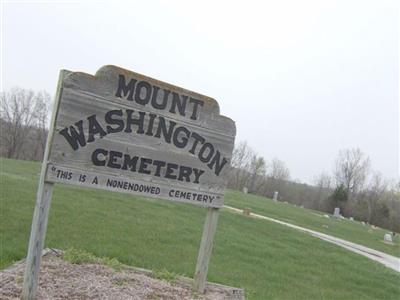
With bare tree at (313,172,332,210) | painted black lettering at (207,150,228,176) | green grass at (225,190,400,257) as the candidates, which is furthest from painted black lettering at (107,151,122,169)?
bare tree at (313,172,332,210)

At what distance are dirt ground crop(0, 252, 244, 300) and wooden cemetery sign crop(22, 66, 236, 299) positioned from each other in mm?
232

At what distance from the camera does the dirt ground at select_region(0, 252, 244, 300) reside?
409cm

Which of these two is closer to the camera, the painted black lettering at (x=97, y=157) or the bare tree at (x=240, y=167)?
the painted black lettering at (x=97, y=157)

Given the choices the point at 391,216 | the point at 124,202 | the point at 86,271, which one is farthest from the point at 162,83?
the point at 391,216

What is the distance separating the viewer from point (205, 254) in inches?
199

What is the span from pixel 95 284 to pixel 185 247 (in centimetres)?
488

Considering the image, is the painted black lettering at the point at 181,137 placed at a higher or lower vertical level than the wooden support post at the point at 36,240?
higher

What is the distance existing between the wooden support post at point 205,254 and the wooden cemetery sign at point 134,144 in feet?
0.03

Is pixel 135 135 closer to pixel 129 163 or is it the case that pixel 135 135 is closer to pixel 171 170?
pixel 129 163

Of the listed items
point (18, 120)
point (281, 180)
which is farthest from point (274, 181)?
point (18, 120)

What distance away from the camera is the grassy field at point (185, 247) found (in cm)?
723

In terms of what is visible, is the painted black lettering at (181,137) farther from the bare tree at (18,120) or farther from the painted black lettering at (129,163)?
the bare tree at (18,120)

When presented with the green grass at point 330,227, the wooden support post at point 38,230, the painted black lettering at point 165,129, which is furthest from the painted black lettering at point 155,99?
the green grass at point 330,227

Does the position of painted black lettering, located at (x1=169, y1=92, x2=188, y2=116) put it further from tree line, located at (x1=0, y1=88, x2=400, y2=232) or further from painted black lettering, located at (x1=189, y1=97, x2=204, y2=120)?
tree line, located at (x1=0, y1=88, x2=400, y2=232)
